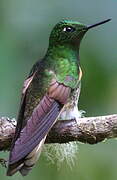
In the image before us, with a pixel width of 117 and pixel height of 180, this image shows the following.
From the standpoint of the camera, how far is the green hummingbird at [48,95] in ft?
13.7

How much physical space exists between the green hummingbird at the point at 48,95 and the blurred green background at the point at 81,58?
0.29 m

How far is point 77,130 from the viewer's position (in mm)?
4398

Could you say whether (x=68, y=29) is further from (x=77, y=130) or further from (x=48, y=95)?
(x=77, y=130)

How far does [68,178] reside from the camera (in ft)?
16.8

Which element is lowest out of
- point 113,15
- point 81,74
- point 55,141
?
point 55,141

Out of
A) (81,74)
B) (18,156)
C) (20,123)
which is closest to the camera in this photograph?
(18,156)

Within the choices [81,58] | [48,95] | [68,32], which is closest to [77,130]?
[48,95]

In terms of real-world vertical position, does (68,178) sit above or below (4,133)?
below

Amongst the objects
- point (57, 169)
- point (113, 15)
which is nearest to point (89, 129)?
point (57, 169)

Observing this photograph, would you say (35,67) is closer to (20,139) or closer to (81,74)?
(81,74)

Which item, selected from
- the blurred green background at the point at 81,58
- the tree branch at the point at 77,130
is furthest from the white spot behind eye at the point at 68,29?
the tree branch at the point at 77,130

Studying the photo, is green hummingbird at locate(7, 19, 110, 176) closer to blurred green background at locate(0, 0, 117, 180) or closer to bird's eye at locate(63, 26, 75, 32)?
bird's eye at locate(63, 26, 75, 32)

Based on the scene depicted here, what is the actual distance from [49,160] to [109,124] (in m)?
0.78

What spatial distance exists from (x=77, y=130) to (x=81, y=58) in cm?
91
